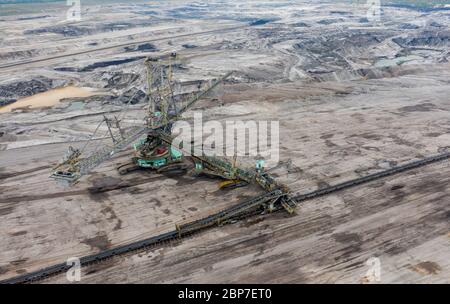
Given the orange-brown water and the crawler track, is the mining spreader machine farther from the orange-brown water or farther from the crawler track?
the orange-brown water

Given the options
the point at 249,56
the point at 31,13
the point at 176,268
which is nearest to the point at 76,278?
the point at 176,268

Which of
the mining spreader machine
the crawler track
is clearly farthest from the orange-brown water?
the crawler track

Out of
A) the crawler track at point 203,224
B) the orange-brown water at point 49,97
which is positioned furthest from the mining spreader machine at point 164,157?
the orange-brown water at point 49,97

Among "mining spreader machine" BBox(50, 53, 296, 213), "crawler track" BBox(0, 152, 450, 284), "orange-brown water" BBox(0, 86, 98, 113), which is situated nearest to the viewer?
"crawler track" BBox(0, 152, 450, 284)

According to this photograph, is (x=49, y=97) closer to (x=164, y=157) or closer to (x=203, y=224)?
(x=164, y=157)

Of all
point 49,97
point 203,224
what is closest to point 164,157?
point 203,224

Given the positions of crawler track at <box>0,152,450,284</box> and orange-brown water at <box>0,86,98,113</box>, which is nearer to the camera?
crawler track at <box>0,152,450,284</box>

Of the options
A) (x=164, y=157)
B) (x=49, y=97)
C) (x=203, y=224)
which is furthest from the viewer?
(x=49, y=97)

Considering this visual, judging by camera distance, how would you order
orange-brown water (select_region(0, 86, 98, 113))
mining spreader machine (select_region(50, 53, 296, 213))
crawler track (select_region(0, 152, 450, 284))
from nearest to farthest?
crawler track (select_region(0, 152, 450, 284)) → mining spreader machine (select_region(50, 53, 296, 213)) → orange-brown water (select_region(0, 86, 98, 113))
